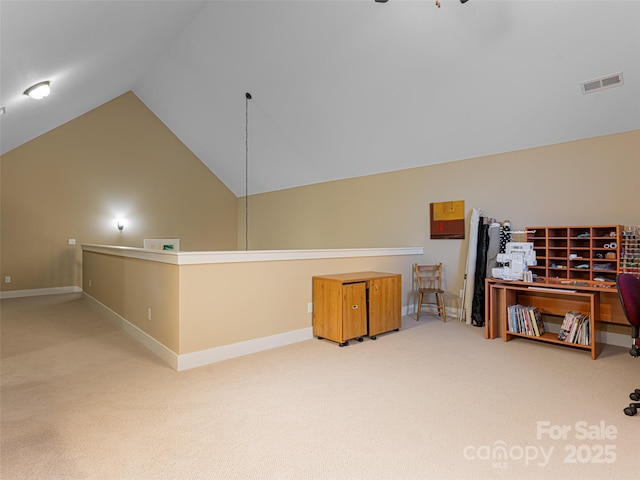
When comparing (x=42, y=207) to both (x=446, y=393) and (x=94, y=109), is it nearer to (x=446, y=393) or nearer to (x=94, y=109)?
(x=94, y=109)

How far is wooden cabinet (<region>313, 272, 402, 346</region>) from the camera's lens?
149 inches

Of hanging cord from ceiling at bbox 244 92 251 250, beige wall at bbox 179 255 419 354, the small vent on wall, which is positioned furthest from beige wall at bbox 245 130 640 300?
beige wall at bbox 179 255 419 354

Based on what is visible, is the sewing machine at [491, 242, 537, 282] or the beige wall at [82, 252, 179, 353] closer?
the beige wall at [82, 252, 179, 353]

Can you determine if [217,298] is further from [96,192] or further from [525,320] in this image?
[96,192]

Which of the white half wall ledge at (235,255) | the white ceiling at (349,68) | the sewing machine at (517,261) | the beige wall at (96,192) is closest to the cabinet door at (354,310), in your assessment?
the white half wall ledge at (235,255)

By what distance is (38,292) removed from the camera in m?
7.01

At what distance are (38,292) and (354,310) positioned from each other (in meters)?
6.62

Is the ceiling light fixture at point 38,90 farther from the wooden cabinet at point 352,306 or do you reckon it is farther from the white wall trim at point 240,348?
the wooden cabinet at point 352,306

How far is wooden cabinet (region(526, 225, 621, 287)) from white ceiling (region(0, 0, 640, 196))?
109 cm

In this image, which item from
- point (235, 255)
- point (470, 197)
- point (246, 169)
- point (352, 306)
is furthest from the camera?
point (246, 169)

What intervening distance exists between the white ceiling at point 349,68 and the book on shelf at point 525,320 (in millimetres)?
2046

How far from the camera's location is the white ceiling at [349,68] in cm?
330

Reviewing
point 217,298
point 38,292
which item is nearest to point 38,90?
point 217,298

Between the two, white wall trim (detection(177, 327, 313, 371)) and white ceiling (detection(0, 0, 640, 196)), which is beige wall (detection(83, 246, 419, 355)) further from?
white ceiling (detection(0, 0, 640, 196))
